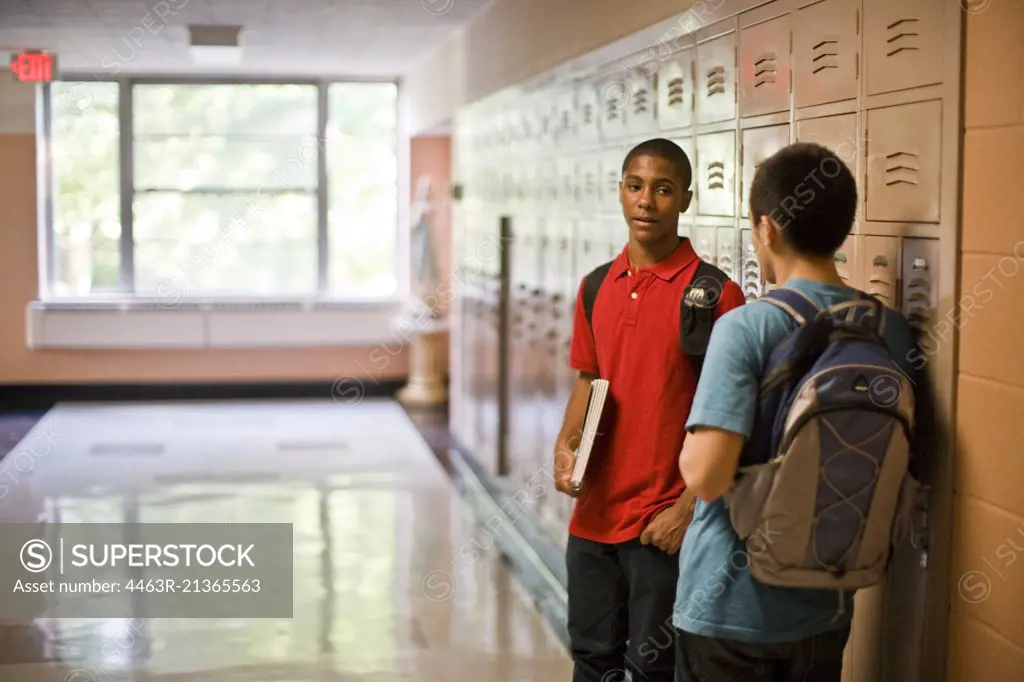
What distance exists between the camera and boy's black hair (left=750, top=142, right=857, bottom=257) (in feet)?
6.23

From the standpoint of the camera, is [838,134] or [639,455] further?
[838,134]

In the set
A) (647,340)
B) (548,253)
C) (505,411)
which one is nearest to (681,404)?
(647,340)

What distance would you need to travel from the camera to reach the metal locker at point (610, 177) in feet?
13.9

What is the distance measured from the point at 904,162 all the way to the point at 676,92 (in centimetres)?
141

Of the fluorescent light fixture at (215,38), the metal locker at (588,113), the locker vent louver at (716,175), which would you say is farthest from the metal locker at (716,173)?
the fluorescent light fixture at (215,38)

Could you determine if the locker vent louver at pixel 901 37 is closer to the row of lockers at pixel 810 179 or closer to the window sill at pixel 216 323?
the row of lockers at pixel 810 179

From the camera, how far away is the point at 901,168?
93.0 inches

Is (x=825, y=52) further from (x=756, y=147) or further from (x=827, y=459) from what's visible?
(x=827, y=459)

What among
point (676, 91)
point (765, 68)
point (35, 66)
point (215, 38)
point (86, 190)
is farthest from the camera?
point (86, 190)

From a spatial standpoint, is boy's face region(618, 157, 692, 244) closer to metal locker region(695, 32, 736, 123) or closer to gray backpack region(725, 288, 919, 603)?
gray backpack region(725, 288, 919, 603)

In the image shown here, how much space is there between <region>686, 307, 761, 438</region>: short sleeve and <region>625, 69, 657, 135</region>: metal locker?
2103 millimetres

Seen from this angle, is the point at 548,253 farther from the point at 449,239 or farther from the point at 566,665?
the point at 449,239

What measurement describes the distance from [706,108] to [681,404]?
1.24 meters

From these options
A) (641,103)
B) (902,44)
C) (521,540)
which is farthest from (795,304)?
(521,540)
